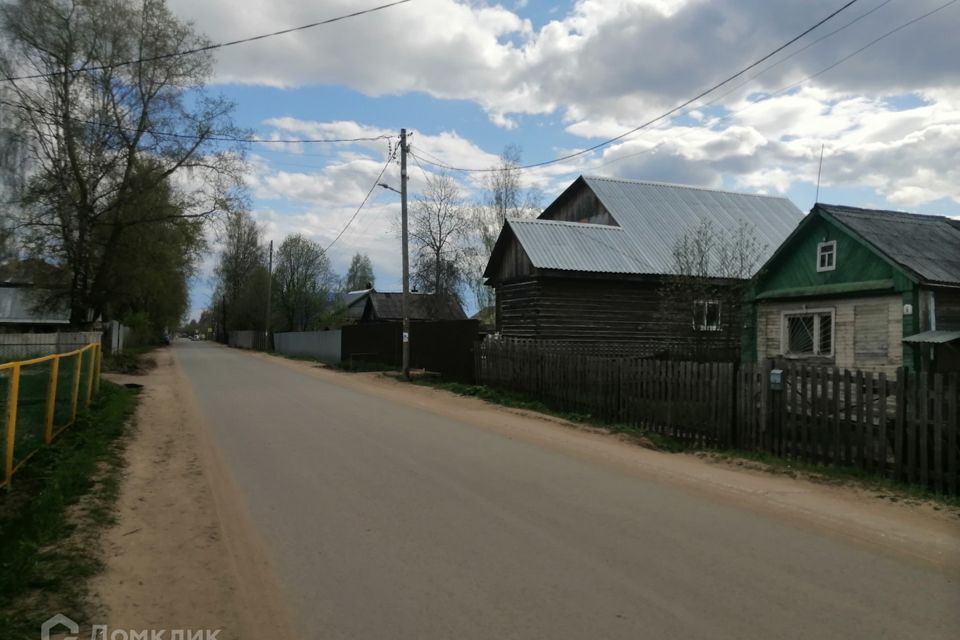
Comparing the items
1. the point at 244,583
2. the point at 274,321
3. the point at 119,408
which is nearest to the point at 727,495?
the point at 244,583

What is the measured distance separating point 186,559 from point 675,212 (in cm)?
2595

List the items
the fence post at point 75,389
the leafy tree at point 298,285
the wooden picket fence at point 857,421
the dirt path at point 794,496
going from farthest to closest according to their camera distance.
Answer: the leafy tree at point 298,285 → the fence post at point 75,389 → the wooden picket fence at point 857,421 → the dirt path at point 794,496

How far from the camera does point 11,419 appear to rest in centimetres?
714

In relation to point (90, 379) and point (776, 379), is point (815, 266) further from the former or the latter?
point (90, 379)

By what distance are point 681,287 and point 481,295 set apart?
32.5 metres

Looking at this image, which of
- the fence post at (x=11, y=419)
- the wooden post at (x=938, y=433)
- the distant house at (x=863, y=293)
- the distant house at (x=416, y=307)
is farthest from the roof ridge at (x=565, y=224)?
the fence post at (x=11, y=419)

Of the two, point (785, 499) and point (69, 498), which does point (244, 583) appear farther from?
point (785, 499)

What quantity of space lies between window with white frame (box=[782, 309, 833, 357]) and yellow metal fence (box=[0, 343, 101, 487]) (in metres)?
14.8

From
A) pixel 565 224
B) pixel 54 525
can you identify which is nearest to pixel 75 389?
pixel 54 525

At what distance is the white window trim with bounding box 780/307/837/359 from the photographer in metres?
15.5

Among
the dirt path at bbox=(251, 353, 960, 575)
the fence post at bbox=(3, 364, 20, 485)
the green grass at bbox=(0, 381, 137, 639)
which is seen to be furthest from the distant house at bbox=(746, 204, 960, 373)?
the fence post at bbox=(3, 364, 20, 485)

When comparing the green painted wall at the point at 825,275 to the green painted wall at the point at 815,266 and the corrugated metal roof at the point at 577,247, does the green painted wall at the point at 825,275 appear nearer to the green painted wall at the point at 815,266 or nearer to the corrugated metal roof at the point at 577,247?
the green painted wall at the point at 815,266

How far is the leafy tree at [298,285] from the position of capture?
66.6 m

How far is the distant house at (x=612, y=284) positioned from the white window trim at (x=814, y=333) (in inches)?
144
